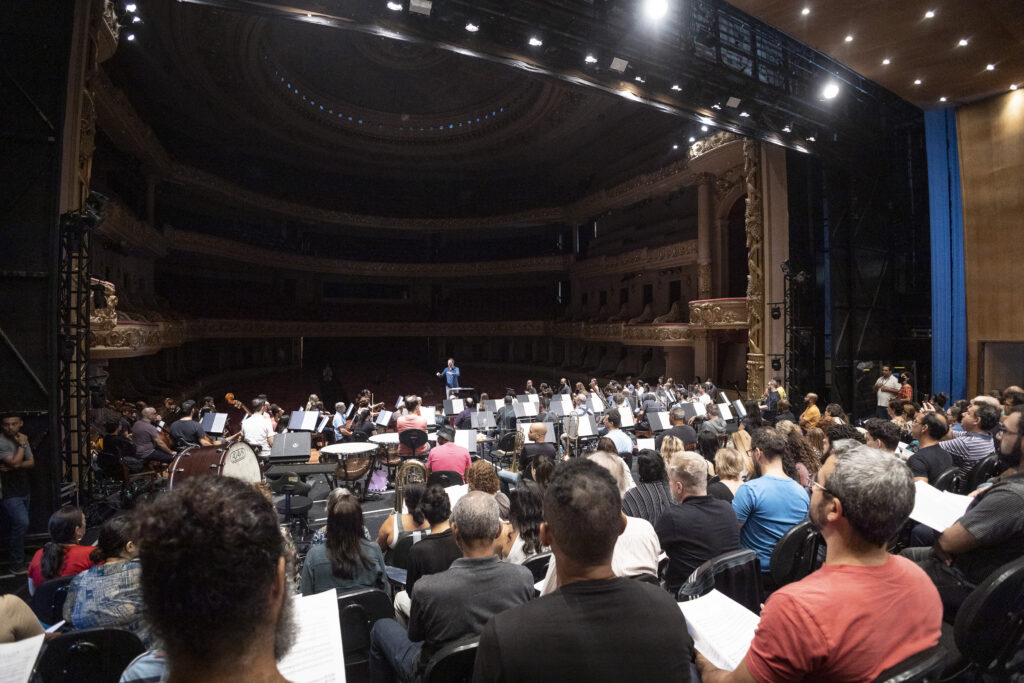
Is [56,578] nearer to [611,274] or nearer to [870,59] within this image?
[870,59]

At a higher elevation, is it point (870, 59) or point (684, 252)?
point (870, 59)

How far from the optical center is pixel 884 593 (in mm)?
1815

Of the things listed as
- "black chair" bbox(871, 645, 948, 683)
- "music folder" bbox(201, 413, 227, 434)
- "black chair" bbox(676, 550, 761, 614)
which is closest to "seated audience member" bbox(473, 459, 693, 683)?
"black chair" bbox(871, 645, 948, 683)

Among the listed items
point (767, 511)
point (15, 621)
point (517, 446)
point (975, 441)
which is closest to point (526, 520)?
point (767, 511)

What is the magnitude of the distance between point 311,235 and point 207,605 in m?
33.4

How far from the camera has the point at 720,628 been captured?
2.30 m

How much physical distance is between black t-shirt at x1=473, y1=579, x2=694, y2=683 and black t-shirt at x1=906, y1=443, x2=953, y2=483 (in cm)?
510

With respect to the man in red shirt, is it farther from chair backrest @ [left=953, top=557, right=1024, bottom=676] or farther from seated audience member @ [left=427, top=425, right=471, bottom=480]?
chair backrest @ [left=953, top=557, right=1024, bottom=676]

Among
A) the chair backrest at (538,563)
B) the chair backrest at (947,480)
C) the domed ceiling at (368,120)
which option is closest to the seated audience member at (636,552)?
the chair backrest at (538,563)

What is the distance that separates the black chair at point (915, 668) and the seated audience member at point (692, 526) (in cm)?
168

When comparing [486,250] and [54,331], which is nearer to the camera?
[54,331]

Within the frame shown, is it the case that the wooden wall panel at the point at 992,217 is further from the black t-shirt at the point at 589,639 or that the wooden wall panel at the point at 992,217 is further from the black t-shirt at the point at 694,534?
the black t-shirt at the point at 589,639

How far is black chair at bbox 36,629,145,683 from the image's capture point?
8.42 feet

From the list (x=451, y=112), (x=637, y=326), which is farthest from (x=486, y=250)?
(x=637, y=326)
